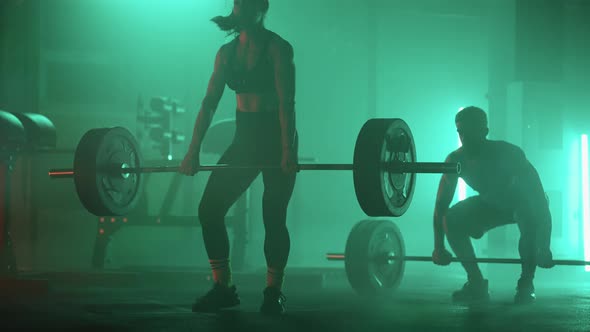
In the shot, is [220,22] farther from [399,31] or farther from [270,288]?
[399,31]

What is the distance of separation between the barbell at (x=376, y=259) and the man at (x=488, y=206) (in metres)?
0.13

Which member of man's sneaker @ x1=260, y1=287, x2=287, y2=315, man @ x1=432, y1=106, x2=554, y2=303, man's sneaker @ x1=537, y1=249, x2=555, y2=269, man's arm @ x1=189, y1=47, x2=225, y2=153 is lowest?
man's sneaker @ x1=260, y1=287, x2=287, y2=315

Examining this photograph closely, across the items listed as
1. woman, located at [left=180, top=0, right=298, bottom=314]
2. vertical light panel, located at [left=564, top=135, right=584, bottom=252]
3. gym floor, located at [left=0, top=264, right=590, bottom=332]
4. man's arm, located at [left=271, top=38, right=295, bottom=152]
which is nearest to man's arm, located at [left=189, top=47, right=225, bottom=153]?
woman, located at [left=180, top=0, right=298, bottom=314]

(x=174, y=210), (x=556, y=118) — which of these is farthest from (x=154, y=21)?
(x=556, y=118)

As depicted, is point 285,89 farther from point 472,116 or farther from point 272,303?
point 472,116

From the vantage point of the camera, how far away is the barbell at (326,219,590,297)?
5105mm

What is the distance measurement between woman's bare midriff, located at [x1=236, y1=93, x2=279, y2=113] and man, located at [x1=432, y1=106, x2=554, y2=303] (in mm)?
1409

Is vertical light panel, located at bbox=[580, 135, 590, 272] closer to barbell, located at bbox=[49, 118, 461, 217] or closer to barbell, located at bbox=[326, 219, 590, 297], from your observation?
barbell, located at bbox=[326, 219, 590, 297]

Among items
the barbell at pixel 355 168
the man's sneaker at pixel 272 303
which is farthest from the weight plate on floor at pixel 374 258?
the man's sneaker at pixel 272 303

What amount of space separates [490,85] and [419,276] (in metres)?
1.90

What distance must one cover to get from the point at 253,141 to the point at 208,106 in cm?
26

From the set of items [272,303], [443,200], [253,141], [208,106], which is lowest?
[272,303]

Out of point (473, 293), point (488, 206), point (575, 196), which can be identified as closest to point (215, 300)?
point (473, 293)

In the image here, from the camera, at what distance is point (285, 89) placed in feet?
12.4
